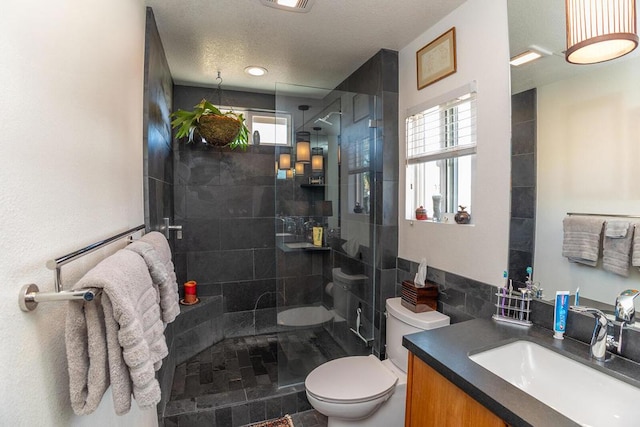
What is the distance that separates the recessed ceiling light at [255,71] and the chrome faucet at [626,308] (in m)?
2.65

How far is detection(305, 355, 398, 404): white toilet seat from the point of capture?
66.0 inches

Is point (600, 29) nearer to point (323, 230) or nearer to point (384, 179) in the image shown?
point (384, 179)

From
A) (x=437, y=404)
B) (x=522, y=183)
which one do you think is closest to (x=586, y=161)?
(x=522, y=183)

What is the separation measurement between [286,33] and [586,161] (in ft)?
5.87

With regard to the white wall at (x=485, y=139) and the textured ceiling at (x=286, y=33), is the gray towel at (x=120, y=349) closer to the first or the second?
the white wall at (x=485, y=139)

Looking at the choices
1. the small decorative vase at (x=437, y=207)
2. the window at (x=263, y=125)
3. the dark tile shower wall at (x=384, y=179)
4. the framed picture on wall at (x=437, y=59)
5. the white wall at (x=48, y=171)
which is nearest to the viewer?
the white wall at (x=48, y=171)

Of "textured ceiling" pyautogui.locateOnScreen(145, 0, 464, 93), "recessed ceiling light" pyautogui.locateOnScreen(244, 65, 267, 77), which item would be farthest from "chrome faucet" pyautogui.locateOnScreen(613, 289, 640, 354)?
"recessed ceiling light" pyautogui.locateOnScreen(244, 65, 267, 77)

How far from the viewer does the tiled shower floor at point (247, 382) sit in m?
2.04

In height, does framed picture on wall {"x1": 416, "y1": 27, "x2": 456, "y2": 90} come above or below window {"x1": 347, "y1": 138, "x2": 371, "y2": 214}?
above

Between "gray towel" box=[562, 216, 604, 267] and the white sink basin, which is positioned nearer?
the white sink basin

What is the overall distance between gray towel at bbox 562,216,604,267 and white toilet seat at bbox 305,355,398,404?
1133 millimetres

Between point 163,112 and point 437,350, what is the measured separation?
2417 mm

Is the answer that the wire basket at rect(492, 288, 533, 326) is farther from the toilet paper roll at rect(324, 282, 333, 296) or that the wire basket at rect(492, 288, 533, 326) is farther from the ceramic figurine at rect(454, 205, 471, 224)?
the toilet paper roll at rect(324, 282, 333, 296)

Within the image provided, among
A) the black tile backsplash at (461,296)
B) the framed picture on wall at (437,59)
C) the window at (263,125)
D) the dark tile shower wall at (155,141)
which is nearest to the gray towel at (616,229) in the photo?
the black tile backsplash at (461,296)
